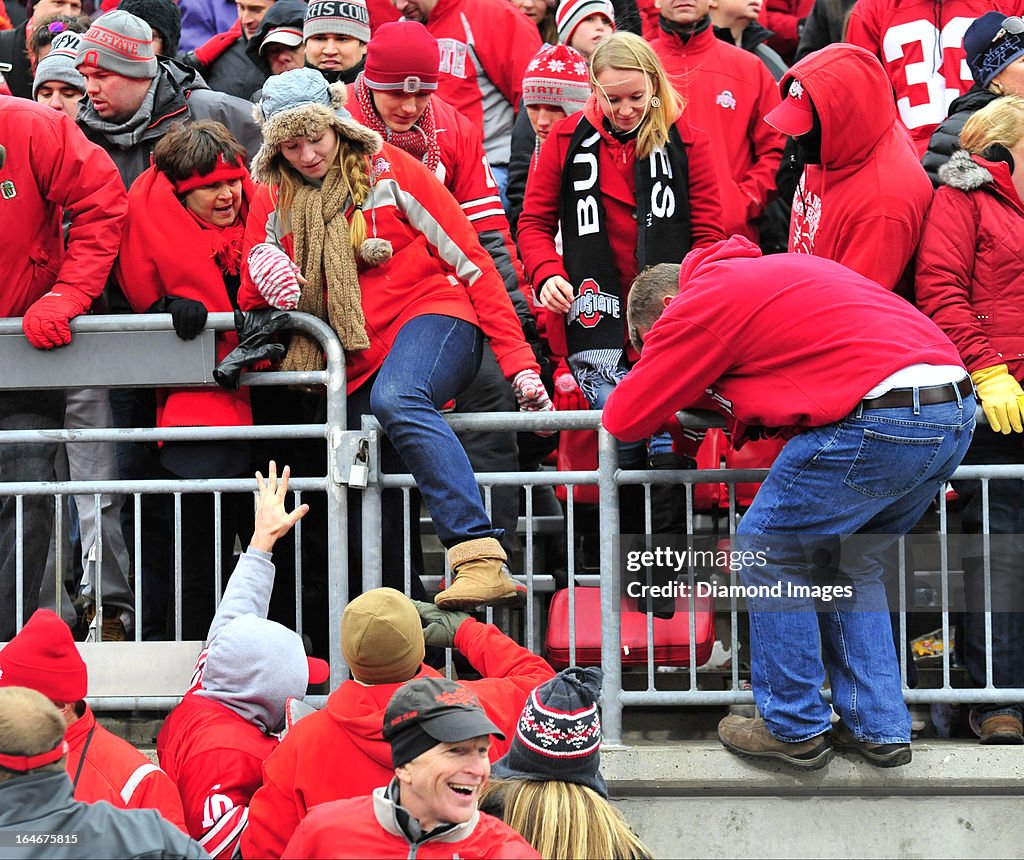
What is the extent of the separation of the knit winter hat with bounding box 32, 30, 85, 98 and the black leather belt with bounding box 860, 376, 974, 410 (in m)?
4.08

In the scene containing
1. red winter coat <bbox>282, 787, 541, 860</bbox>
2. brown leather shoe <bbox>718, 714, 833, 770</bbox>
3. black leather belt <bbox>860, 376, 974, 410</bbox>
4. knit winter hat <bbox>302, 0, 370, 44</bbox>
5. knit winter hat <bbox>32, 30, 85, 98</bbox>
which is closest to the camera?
red winter coat <bbox>282, 787, 541, 860</bbox>

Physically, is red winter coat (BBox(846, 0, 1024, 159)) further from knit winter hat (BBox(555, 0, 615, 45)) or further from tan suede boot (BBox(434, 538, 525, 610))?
tan suede boot (BBox(434, 538, 525, 610))

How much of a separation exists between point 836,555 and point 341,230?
7.15 feet

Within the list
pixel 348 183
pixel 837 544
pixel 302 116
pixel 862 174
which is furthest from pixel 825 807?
pixel 302 116

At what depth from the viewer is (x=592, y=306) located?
261 inches

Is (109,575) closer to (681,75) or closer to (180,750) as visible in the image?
(180,750)

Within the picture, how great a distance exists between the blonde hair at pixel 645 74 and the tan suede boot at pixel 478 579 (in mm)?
1873

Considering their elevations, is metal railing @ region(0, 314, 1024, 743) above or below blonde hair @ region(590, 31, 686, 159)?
below

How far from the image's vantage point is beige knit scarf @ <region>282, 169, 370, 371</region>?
6.08m

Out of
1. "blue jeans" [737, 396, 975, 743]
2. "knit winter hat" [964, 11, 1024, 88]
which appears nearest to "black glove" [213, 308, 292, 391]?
"blue jeans" [737, 396, 975, 743]

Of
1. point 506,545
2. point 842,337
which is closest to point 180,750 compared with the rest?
point 506,545

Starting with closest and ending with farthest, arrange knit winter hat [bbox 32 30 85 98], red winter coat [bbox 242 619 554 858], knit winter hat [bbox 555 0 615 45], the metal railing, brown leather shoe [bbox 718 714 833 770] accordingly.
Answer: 1. red winter coat [bbox 242 619 554 858]
2. brown leather shoe [bbox 718 714 833 770]
3. the metal railing
4. knit winter hat [bbox 32 30 85 98]
5. knit winter hat [bbox 555 0 615 45]

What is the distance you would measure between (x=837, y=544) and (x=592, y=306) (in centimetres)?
167

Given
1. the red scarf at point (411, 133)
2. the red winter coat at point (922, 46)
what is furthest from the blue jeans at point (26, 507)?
the red winter coat at point (922, 46)
